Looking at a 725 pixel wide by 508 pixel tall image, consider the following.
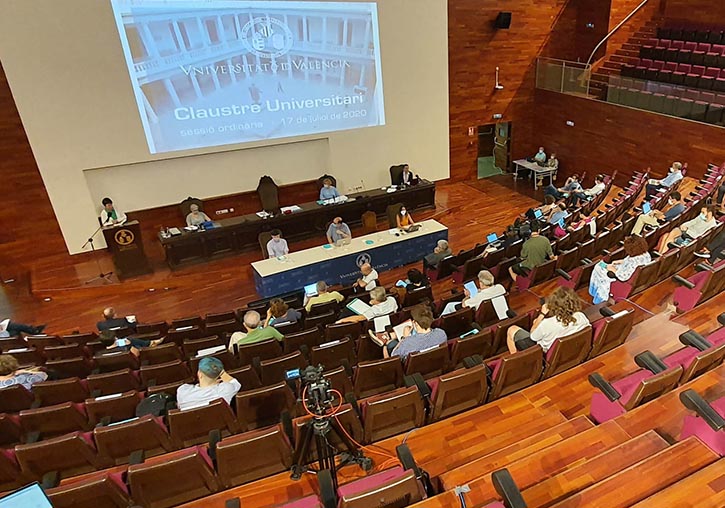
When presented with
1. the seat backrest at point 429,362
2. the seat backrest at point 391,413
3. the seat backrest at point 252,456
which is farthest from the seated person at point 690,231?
the seat backrest at point 252,456

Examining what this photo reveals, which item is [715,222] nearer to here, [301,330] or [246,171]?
[301,330]

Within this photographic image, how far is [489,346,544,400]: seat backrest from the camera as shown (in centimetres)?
348

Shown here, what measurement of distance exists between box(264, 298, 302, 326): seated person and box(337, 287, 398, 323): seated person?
2.06 ft

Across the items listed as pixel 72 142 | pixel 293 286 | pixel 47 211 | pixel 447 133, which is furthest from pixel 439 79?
pixel 47 211

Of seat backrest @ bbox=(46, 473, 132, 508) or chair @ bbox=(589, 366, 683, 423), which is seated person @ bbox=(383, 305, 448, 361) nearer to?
chair @ bbox=(589, 366, 683, 423)

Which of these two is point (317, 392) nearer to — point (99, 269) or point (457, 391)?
point (457, 391)

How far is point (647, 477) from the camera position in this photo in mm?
2494

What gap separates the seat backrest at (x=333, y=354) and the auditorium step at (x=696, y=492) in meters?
2.42

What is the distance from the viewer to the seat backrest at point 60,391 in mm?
4113

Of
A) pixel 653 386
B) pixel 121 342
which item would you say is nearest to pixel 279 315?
pixel 121 342

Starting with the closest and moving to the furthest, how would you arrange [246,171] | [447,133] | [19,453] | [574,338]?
1. [19,453]
2. [574,338]
3. [246,171]
4. [447,133]

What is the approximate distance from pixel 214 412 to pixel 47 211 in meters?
7.05

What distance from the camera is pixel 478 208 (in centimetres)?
1074

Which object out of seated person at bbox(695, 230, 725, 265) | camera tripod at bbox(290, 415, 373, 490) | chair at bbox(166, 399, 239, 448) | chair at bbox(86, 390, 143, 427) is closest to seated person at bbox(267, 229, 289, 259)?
chair at bbox(86, 390, 143, 427)
